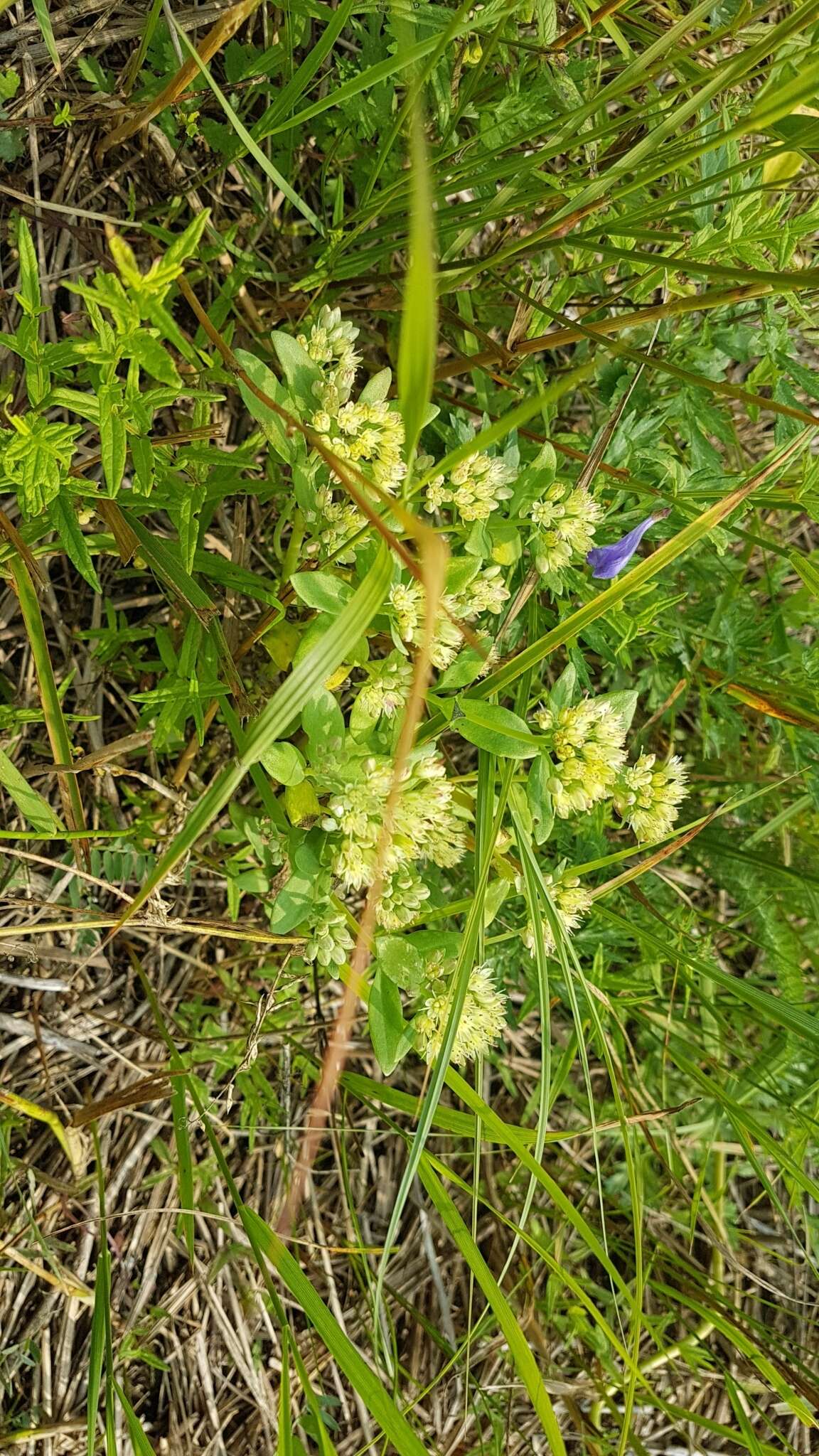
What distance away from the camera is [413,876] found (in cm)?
166

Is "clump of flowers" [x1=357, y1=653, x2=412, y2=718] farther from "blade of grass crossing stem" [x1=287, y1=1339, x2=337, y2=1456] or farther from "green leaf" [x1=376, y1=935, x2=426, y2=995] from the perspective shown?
"blade of grass crossing stem" [x1=287, y1=1339, x2=337, y2=1456]

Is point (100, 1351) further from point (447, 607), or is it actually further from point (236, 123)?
point (236, 123)

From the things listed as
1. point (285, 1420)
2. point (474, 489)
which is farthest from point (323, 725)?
point (285, 1420)

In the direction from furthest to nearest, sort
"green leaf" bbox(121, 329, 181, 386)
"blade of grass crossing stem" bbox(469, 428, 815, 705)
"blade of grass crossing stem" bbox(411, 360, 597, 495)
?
1. "blade of grass crossing stem" bbox(469, 428, 815, 705)
2. "green leaf" bbox(121, 329, 181, 386)
3. "blade of grass crossing stem" bbox(411, 360, 597, 495)

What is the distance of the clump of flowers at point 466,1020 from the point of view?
1.62m

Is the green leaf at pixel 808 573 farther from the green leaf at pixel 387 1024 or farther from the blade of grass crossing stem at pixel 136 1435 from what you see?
the blade of grass crossing stem at pixel 136 1435

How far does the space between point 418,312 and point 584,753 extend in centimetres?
95

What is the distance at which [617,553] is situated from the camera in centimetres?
182

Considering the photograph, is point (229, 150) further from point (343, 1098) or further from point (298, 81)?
point (343, 1098)

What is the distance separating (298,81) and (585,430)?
124cm

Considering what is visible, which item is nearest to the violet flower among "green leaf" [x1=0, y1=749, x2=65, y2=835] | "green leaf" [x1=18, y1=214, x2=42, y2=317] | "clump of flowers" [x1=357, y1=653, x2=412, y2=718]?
"clump of flowers" [x1=357, y1=653, x2=412, y2=718]

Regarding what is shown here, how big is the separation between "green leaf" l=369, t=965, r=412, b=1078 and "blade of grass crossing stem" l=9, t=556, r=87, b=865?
662 mm

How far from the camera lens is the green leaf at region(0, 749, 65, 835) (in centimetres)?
181

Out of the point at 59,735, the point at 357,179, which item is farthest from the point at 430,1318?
the point at 357,179
